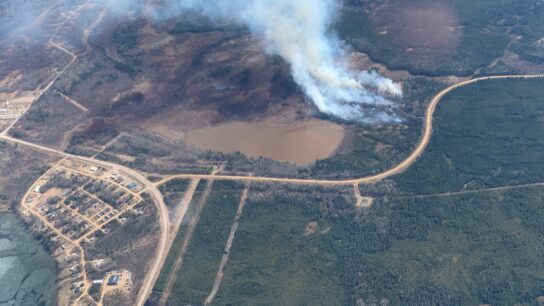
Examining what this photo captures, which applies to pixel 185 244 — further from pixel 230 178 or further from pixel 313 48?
pixel 313 48

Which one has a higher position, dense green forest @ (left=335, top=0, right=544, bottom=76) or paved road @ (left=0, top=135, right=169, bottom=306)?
paved road @ (left=0, top=135, right=169, bottom=306)

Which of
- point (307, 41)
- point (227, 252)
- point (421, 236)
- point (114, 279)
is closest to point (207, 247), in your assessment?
point (227, 252)

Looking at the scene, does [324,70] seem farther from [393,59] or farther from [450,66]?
[450,66]

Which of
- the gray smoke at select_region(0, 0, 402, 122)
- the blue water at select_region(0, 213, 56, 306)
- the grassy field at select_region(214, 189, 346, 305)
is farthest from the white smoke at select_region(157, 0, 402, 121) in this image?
the blue water at select_region(0, 213, 56, 306)

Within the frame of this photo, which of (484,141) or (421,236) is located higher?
(421,236)

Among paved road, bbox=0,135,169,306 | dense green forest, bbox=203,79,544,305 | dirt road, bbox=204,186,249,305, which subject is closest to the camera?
dense green forest, bbox=203,79,544,305

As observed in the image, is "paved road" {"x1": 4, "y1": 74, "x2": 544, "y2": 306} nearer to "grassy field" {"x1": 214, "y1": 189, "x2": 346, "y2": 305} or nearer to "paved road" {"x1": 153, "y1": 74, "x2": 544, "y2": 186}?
"paved road" {"x1": 153, "y1": 74, "x2": 544, "y2": 186}

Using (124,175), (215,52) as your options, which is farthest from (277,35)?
(124,175)
